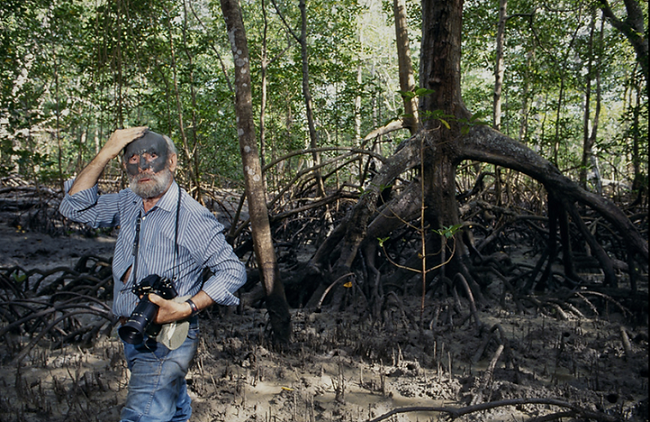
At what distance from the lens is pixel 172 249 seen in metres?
1.70

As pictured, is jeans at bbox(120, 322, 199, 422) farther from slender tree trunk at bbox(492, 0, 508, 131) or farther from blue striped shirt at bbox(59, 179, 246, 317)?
slender tree trunk at bbox(492, 0, 508, 131)

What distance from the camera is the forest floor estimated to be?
237cm

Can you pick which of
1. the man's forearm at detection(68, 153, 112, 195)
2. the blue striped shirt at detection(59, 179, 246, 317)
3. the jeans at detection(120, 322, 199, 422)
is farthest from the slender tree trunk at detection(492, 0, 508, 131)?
the jeans at detection(120, 322, 199, 422)

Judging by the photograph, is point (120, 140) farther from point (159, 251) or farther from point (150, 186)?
point (159, 251)

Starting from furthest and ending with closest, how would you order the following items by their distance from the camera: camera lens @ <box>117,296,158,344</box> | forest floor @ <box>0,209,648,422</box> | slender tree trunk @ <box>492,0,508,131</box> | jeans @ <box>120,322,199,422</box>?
slender tree trunk @ <box>492,0,508,131</box>, forest floor @ <box>0,209,648,422</box>, jeans @ <box>120,322,199,422</box>, camera lens @ <box>117,296,158,344</box>

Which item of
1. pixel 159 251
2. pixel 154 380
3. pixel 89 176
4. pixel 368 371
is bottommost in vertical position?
pixel 368 371

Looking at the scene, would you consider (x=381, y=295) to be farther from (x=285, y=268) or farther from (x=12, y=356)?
(x=12, y=356)

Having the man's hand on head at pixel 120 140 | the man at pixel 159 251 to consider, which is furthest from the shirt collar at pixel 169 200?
the man's hand on head at pixel 120 140

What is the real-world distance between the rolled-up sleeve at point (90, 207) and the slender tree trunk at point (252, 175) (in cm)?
99

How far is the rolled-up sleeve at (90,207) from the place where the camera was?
177 centimetres

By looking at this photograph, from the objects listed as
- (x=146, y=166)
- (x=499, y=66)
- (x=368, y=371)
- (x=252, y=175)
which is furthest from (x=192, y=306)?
(x=499, y=66)

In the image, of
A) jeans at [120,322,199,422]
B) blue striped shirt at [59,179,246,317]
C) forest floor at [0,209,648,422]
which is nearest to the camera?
jeans at [120,322,199,422]

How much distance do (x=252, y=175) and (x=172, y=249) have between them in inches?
46.1

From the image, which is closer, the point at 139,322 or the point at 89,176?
the point at 139,322
